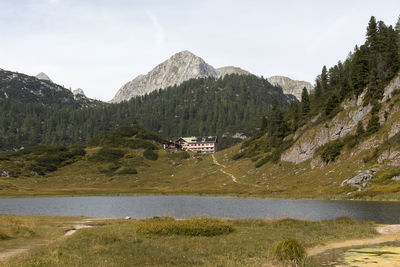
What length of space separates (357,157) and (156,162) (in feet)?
391

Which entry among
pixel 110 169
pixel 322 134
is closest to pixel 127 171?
pixel 110 169

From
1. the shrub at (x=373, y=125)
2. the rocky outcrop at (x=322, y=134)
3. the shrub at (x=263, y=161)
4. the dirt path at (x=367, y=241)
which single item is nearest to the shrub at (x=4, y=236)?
the dirt path at (x=367, y=241)

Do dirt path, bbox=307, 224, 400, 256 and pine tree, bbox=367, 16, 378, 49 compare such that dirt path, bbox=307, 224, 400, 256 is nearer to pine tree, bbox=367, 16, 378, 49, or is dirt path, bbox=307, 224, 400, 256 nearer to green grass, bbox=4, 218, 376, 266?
green grass, bbox=4, 218, 376, 266

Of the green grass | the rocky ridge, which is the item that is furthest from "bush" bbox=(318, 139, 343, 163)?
the green grass

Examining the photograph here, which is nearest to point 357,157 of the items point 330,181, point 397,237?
point 330,181

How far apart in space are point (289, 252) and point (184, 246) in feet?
25.5

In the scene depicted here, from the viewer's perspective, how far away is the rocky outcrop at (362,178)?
81.7 metres

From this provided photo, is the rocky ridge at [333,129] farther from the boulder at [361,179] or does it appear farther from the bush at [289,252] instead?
the bush at [289,252]

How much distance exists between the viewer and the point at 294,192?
314 feet

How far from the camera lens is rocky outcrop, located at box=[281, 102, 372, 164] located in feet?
380

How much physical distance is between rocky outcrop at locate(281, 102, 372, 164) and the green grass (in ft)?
293

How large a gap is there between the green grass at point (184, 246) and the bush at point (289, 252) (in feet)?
2.51

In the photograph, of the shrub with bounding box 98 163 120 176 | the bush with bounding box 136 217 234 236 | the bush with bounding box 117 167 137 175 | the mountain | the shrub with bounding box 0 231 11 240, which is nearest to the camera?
the shrub with bounding box 0 231 11 240

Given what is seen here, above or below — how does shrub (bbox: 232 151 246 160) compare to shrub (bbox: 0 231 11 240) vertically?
above
